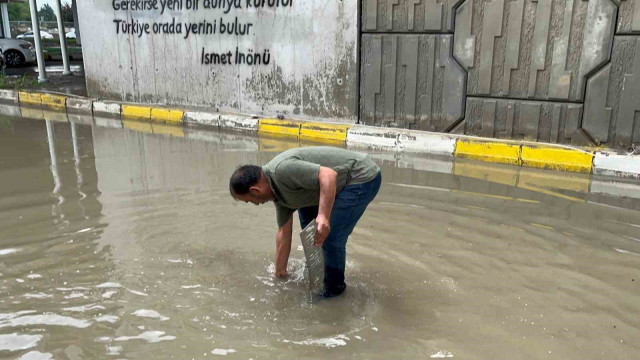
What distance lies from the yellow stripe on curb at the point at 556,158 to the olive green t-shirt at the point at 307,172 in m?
3.87

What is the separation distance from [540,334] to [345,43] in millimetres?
5807

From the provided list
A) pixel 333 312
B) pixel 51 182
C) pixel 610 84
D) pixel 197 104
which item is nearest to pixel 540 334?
pixel 333 312

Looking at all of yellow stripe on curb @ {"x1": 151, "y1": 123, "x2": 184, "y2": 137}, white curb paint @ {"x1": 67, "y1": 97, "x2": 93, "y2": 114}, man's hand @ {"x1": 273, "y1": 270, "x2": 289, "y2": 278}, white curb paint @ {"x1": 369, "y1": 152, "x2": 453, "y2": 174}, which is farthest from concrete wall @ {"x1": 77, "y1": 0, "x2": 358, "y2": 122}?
man's hand @ {"x1": 273, "y1": 270, "x2": 289, "y2": 278}

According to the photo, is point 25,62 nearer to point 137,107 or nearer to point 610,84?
point 137,107

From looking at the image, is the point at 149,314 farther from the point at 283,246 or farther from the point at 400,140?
the point at 400,140

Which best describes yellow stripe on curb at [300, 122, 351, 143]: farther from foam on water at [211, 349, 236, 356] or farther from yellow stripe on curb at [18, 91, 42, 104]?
yellow stripe on curb at [18, 91, 42, 104]

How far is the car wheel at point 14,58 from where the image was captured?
20359 mm

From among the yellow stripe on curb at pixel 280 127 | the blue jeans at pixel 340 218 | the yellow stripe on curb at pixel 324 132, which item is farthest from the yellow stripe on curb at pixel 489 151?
the blue jeans at pixel 340 218

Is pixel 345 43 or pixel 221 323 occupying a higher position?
pixel 345 43

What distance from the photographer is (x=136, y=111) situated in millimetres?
9961

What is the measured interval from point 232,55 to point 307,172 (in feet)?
22.6

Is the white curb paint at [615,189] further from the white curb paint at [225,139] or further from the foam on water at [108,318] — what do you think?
the foam on water at [108,318]

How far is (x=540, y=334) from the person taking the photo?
288 centimetres

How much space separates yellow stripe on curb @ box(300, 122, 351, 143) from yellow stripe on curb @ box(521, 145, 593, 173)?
8.31 ft
